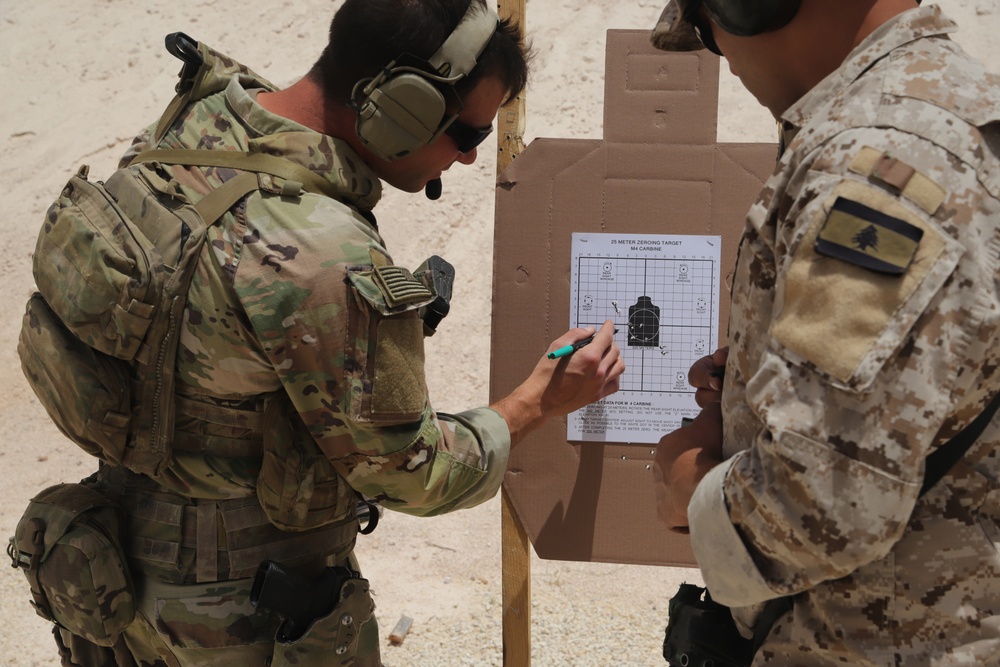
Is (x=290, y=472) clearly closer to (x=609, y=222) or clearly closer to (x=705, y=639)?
(x=705, y=639)

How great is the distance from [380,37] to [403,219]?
5.22 m

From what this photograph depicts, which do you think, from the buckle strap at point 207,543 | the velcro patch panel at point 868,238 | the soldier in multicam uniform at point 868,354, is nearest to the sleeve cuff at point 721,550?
the soldier in multicam uniform at point 868,354

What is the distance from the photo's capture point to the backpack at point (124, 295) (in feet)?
5.98

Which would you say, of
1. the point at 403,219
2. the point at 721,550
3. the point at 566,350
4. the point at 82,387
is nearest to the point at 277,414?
the point at 82,387

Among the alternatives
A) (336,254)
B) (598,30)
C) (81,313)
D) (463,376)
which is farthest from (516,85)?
(598,30)

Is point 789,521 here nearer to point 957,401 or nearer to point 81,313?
point 957,401

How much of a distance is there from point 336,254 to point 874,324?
101 cm

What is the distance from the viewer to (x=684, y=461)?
1.50 metres

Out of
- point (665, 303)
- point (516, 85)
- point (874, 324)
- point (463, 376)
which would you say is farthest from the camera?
point (463, 376)

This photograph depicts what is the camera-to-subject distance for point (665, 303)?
2.76 metres

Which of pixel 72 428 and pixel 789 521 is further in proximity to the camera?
pixel 72 428

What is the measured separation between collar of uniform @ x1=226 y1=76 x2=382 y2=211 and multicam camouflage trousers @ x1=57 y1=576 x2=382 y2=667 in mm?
821

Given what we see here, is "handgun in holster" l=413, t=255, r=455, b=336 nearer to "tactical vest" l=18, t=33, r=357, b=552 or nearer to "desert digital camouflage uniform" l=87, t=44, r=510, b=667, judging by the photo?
"desert digital camouflage uniform" l=87, t=44, r=510, b=667

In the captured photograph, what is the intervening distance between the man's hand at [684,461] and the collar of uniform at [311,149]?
2.61 feet
